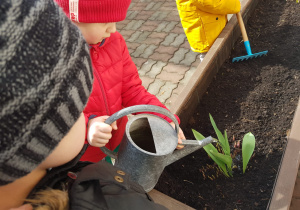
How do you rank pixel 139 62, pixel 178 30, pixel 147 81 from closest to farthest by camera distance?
pixel 147 81
pixel 139 62
pixel 178 30

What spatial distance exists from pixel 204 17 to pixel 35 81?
2.34 metres

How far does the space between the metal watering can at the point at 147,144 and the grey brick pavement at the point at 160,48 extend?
1.63 meters

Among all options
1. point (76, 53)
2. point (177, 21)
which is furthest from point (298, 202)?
point (177, 21)

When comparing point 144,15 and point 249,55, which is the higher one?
point 249,55

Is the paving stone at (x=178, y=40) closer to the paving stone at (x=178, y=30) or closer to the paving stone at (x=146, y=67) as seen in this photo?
the paving stone at (x=178, y=30)

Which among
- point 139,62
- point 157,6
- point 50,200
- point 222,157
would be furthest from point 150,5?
point 50,200

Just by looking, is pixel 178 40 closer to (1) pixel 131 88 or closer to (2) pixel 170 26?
(2) pixel 170 26

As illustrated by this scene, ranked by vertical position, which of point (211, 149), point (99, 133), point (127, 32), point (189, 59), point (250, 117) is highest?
point (99, 133)

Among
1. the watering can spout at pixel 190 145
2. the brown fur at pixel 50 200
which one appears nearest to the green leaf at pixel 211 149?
the watering can spout at pixel 190 145

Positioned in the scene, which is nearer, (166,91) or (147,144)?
(147,144)

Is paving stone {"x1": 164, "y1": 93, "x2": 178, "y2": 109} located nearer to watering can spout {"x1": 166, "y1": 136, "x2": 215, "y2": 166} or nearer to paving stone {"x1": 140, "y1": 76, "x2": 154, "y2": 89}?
paving stone {"x1": 140, "y1": 76, "x2": 154, "y2": 89}

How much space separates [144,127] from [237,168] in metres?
0.86

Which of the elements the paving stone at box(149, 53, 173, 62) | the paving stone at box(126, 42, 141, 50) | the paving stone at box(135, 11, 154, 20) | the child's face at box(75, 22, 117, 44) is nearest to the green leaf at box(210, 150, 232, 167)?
the child's face at box(75, 22, 117, 44)

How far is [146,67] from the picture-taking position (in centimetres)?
377
